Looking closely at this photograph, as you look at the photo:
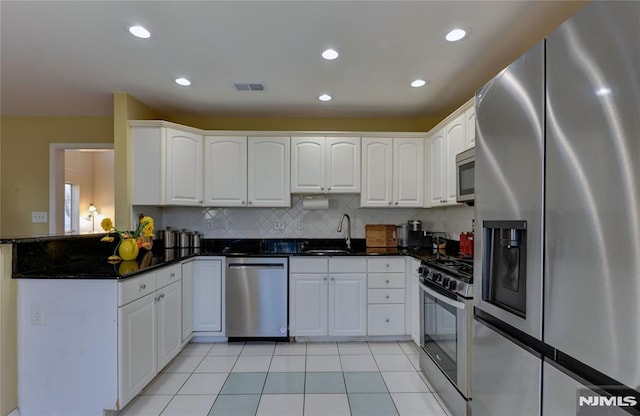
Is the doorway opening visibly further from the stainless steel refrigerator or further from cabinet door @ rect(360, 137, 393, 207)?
the stainless steel refrigerator

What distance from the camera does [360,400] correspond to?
2.23 metres

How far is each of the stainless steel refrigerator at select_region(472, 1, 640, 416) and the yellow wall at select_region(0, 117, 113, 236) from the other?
4448mm

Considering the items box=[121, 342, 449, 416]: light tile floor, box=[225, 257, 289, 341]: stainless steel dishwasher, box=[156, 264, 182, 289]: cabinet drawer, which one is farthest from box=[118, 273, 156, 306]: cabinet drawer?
box=[225, 257, 289, 341]: stainless steel dishwasher

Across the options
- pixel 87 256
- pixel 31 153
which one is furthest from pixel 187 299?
pixel 31 153

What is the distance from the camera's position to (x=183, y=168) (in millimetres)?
3375

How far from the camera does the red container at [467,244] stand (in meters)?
2.85

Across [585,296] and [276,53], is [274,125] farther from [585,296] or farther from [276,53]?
[585,296]

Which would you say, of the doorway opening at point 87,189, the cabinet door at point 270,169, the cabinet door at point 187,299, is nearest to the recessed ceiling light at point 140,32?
the cabinet door at point 270,169

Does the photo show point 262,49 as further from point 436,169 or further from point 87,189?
point 87,189

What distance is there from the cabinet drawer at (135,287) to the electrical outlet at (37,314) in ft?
1.59

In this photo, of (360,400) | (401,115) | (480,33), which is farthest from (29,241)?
(401,115)

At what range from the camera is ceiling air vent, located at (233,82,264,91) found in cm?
289

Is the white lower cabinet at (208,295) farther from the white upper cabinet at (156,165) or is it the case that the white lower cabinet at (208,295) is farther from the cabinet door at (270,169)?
the cabinet door at (270,169)

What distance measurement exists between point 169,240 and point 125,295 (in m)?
1.65
